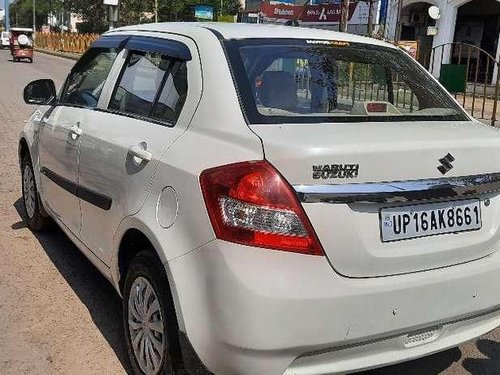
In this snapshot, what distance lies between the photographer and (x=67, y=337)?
3482mm

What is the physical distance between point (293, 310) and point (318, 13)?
31135 millimetres

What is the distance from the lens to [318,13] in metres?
31.7

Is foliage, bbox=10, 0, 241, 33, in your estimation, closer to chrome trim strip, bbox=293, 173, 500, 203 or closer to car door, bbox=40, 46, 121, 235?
car door, bbox=40, 46, 121, 235

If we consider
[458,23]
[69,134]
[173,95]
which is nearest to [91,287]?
[69,134]

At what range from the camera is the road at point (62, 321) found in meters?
3.23

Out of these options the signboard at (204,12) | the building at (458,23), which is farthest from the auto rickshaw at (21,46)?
the building at (458,23)

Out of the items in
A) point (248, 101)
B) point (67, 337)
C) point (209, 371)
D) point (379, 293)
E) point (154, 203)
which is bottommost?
point (67, 337)

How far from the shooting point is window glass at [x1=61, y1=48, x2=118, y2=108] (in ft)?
12.4

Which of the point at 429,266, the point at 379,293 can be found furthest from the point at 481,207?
the point at 379,293

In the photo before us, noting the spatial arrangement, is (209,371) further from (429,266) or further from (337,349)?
(429,266)

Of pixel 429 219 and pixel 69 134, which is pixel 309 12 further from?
pixel 429 219

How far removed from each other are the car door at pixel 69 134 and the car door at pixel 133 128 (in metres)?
0.17

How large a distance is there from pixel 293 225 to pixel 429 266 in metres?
0.64

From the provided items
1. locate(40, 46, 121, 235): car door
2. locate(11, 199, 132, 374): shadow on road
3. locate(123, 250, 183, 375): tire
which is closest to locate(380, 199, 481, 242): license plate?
locate(123, 250, 183, 375): tire
